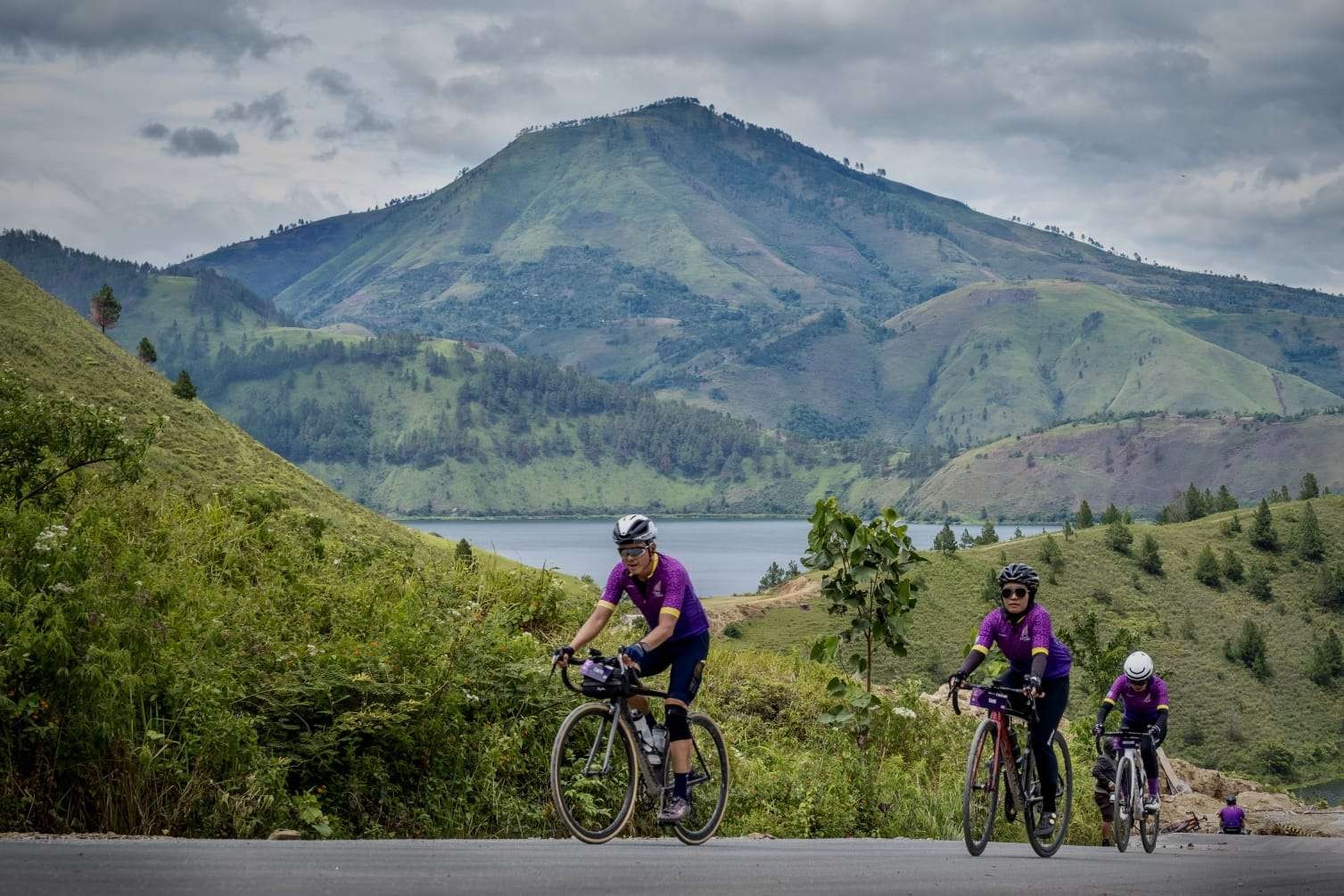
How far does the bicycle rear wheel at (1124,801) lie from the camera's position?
13.9m

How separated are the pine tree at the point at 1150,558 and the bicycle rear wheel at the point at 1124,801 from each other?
11251 centimetres

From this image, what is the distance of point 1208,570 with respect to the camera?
12094 centimetres

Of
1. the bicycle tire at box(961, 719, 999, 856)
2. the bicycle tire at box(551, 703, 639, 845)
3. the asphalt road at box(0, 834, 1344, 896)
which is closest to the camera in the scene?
the asphalt road at box(0, 834, 1344, 896)

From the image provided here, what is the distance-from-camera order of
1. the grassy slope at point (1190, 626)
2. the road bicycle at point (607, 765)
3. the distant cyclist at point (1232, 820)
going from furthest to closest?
the grassy slope at point (1190, 626)
the distant cyclist at point (1232, 820)
the road bicycle at point (607, 765)

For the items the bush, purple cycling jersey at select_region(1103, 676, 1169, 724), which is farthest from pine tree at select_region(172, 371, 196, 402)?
the bush

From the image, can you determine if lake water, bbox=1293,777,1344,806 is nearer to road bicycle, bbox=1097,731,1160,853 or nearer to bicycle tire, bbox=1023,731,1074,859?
road bicycle, bbox=1097,731,1160,853

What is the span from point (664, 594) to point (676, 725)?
112 centimetres

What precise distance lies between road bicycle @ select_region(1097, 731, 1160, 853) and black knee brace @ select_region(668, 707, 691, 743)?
6023mm

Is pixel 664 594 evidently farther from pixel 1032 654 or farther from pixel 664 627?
pixel 1032 654

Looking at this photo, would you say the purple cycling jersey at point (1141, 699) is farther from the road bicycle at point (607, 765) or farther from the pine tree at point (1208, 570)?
the pine tree at point (1208, 570)

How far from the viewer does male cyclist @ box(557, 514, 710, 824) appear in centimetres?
998

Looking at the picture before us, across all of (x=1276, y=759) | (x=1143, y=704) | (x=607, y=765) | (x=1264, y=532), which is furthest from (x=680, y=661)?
(x=1264, y=532)

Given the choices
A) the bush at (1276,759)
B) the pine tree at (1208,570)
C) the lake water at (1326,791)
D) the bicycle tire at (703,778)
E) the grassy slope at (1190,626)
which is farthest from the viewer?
the pine tree at (1208,570)

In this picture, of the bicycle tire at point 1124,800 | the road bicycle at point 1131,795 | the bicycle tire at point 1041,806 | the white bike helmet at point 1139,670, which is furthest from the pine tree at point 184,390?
the bicycle tire at point 1041,806
